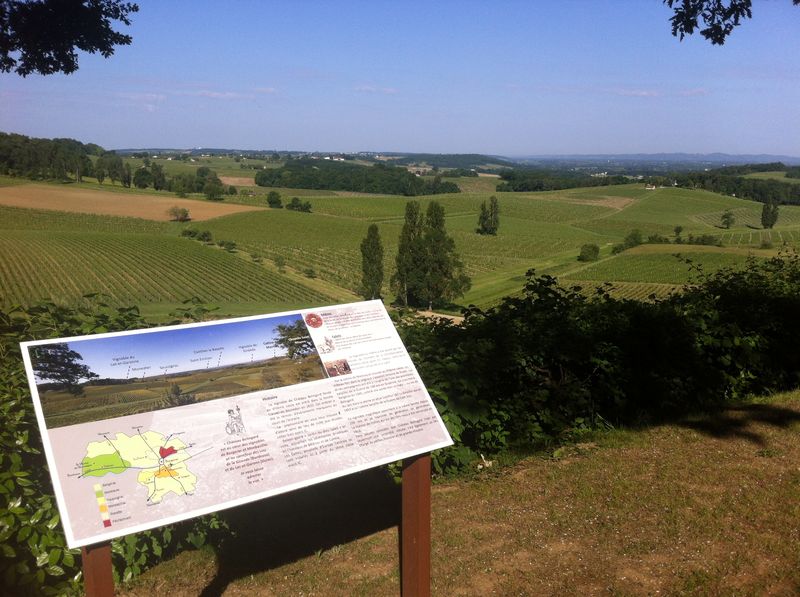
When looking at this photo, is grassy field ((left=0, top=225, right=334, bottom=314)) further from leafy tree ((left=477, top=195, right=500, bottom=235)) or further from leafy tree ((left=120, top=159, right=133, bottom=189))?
leafy tree ((left=477, top=195, right=500, bottom=235))

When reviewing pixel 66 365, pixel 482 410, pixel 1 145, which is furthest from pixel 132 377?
pixel 1 145

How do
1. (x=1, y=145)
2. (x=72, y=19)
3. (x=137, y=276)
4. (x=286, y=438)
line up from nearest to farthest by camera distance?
(x=286, y=438), (x=72, y=19), (x=1, y=145), (x=137, y=276)

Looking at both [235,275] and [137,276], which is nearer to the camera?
[137,276]

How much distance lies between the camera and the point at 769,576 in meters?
3.44

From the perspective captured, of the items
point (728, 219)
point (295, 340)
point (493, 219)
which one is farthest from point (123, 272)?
point (728, 219)

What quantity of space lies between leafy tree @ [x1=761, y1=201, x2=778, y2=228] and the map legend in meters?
67.1

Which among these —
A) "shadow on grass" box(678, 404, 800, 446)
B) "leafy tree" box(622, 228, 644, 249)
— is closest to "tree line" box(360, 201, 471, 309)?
"shadow on grass" box(678, 404, 800, 446)

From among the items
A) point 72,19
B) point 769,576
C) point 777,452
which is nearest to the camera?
point 769,576

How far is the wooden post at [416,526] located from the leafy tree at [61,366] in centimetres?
164

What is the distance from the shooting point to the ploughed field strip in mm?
7835

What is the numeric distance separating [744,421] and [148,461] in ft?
17.9

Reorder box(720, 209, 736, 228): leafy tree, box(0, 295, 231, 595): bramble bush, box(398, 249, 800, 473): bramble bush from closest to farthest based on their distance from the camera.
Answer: box(0, 295, 231, 595): bramble bush, box(398, 249, 800, 473): bramble bush, box(720, 209, 736, 228): leafy tree

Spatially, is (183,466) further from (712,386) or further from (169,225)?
(169,225)

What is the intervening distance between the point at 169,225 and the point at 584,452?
71.7 feet
